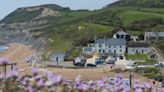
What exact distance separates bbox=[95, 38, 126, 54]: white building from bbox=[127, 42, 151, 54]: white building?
1150mm

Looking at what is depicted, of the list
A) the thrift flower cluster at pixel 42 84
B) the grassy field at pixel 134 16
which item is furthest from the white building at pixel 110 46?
the thrift flower cluster at pixel 42 84

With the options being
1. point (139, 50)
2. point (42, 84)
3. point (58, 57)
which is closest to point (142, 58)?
point (139, 50)

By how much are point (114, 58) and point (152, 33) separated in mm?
16125

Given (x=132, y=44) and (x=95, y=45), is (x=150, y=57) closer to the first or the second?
(x=132, y=44)

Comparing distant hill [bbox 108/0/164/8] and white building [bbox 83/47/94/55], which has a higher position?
distant hill [bbox 108/0/164/8]

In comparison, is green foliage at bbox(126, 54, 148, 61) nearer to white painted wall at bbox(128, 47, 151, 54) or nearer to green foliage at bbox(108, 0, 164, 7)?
white painted wall at bbox(128, 47, 151, 54)

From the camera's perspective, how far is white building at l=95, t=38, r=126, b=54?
76.8 metres

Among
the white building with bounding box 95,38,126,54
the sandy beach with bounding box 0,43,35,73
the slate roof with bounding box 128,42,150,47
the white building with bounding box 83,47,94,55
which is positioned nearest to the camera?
the sandy beach with bounding box 0,43,35,73

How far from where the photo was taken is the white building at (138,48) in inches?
2926

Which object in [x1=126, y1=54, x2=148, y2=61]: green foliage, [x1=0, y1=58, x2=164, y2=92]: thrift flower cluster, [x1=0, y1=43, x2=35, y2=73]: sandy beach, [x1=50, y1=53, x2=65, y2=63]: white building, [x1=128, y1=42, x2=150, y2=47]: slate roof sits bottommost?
[x1=0, y1=43, x2=35, y2=73]: sandy beach

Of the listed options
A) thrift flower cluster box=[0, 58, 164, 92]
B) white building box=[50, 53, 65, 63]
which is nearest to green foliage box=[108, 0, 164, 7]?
white building box=[50, 53, 65, 63]

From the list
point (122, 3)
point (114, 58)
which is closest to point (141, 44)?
point (114, 58)

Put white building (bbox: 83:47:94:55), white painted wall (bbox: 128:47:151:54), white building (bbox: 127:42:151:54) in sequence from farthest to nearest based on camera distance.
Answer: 1. white building (bbox: 83:47:94:55)
2. white building (bbox: 127:42:151:54)
3. white painted wall (bbox: 128:47:151:54)

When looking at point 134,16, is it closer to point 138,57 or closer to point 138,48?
point 138,48
